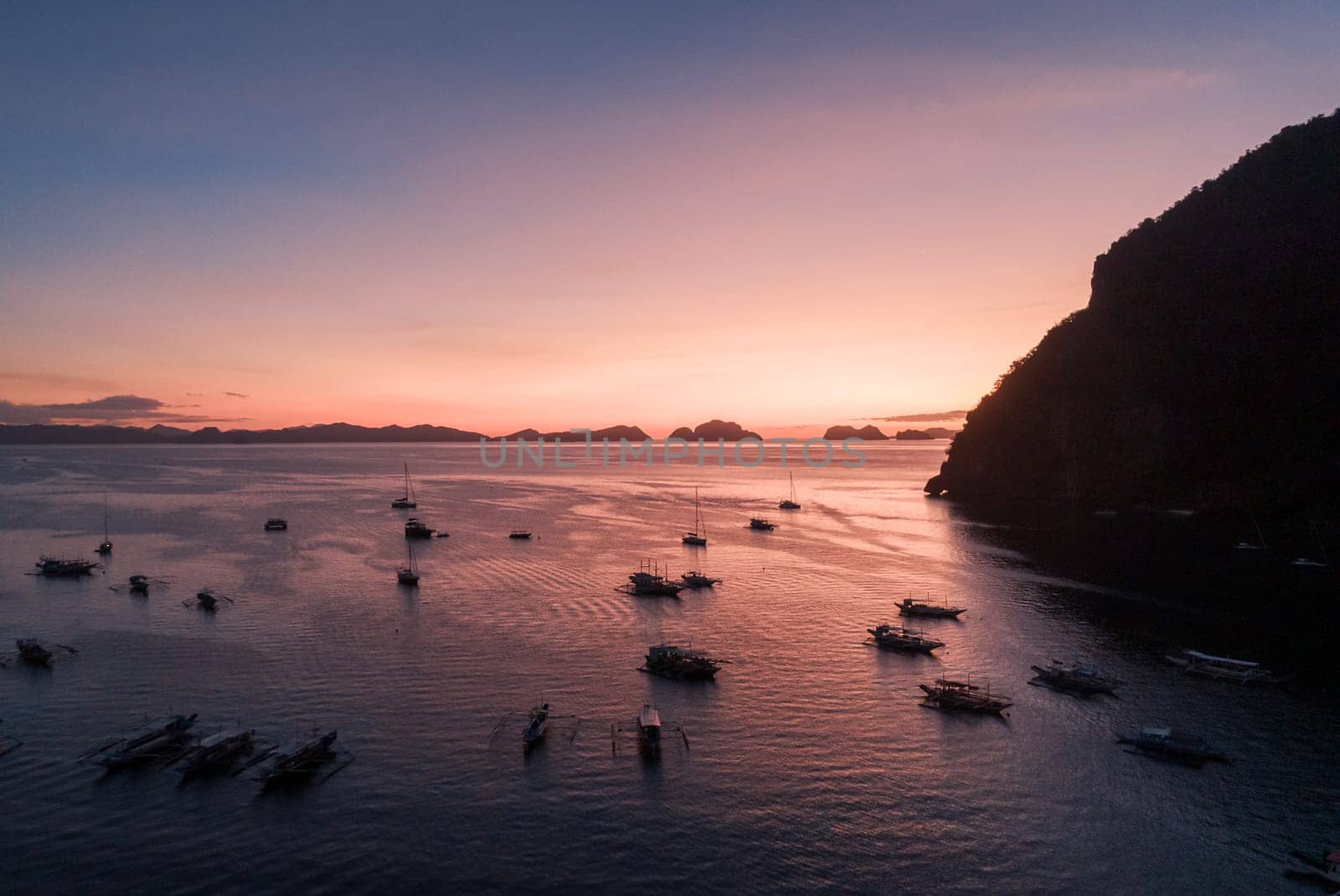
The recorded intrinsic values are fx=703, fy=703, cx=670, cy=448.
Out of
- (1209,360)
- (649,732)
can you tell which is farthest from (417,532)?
(1209,360)

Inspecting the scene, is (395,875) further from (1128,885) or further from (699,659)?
(1128,885)

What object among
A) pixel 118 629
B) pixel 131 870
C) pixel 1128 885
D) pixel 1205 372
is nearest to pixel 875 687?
pixel 1128 885

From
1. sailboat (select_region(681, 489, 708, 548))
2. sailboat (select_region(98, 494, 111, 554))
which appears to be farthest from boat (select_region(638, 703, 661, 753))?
sailboat (select_region(98, 494, 111, 554))

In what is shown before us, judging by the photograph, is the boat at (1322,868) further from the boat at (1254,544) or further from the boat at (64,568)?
the boat at (64,568)

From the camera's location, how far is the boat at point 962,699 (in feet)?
145

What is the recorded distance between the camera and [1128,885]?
27828 mm

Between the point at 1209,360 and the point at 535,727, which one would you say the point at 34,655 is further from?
the point at 1209,360

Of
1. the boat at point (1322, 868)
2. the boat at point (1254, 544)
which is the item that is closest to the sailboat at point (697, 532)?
the boat at point (1254, 544)

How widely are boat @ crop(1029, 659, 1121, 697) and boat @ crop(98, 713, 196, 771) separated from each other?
5296 cm

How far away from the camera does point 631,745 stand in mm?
39031

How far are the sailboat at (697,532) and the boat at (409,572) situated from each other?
3882cm

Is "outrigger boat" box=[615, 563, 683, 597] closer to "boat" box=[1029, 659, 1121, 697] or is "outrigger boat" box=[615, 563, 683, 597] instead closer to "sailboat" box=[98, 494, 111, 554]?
"boat" box=[1029, 659, 1121, 697]

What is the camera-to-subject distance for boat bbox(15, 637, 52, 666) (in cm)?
5003

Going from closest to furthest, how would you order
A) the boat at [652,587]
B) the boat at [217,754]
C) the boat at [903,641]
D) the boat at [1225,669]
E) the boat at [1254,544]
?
the boat at [217,754] → the boat at [1225,669] → the boat at [903,641] → the boat at [652,587] → the boat at [1254,544]
